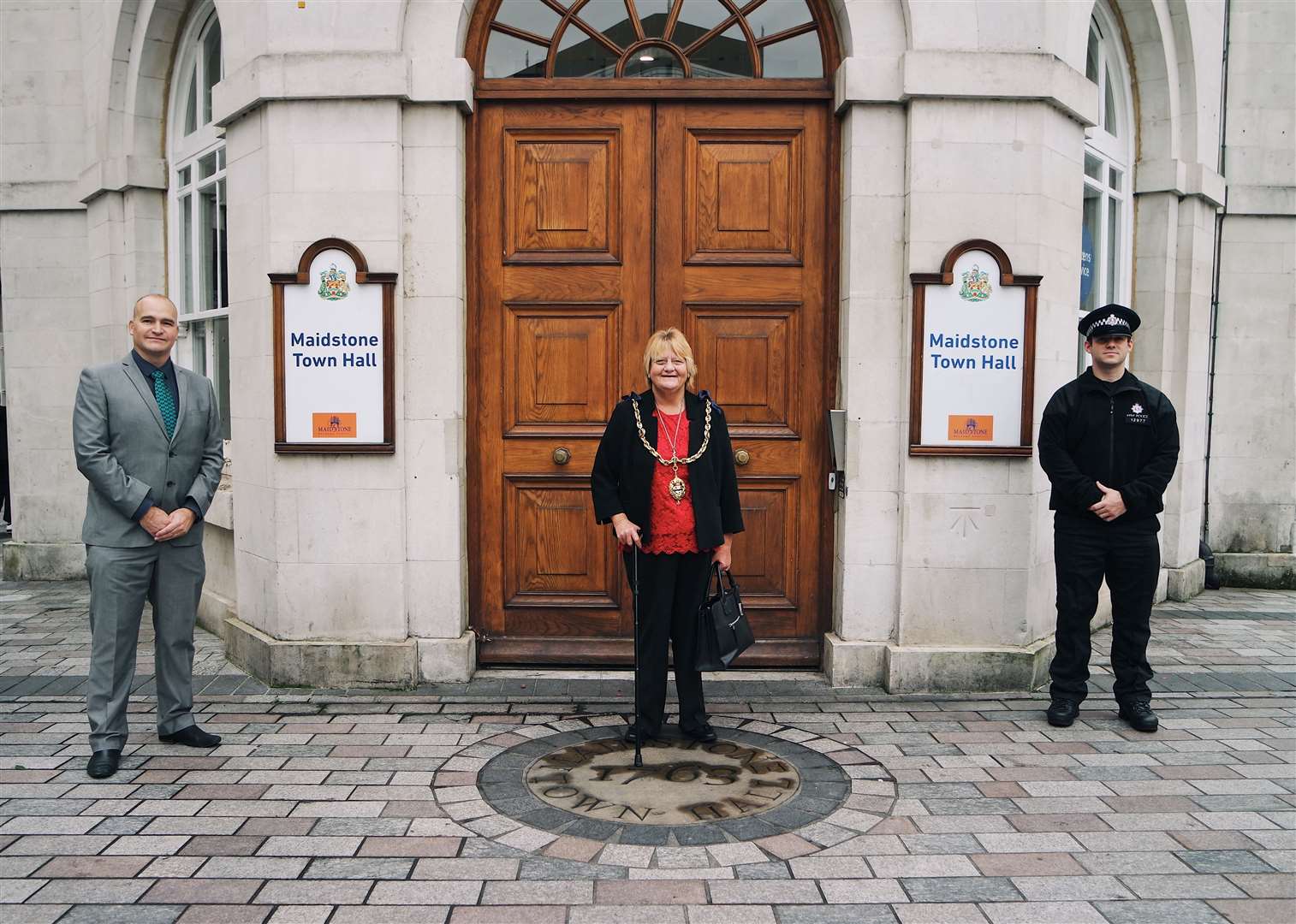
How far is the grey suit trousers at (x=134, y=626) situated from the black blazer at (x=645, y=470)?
6.62ft

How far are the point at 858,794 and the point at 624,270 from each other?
3300 mm

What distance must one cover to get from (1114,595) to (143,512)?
4844 mm

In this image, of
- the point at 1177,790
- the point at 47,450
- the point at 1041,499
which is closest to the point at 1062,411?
the point at 1041,499

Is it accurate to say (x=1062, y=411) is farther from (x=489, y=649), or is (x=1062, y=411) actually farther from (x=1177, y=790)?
(x=489, y=649)

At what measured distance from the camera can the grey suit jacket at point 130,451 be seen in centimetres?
486

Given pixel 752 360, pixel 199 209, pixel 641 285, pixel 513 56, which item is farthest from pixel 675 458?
pixel 199 209

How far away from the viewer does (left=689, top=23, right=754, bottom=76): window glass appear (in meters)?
6.47

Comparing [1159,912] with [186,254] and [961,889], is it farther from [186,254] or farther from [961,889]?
[186,254]

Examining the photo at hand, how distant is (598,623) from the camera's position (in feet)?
21.6

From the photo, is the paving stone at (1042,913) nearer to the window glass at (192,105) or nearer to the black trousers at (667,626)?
the black trousers at (667,626)

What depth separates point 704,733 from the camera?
207 inches

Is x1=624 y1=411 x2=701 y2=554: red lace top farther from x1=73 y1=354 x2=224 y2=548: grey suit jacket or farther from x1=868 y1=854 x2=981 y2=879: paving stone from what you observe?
x1=73 y1=354 x2=224 y2=548: grey suit jacket

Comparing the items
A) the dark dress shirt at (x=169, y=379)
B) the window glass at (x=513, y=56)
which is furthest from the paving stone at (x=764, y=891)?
the window glass at (x=513, y=56)

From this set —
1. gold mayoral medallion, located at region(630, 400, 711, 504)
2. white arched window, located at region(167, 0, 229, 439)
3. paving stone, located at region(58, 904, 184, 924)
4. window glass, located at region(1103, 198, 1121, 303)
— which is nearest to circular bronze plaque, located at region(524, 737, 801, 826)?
gold mayoral medallion, located at region(630, 400, 711, 504)
